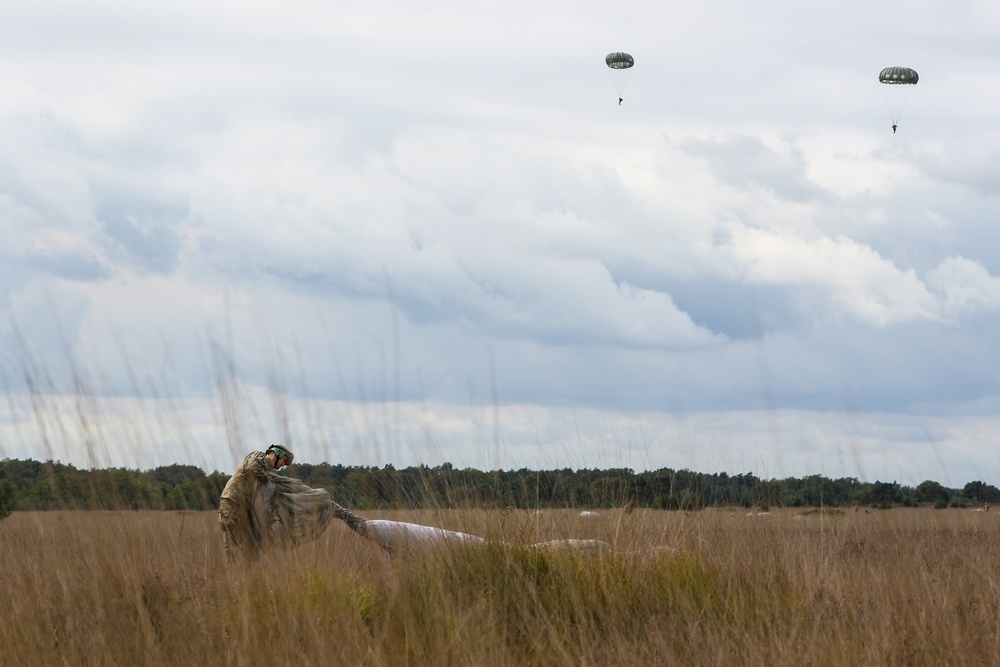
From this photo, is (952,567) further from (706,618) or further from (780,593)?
(706,618)

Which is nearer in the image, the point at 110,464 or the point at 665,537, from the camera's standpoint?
the point at 110,464

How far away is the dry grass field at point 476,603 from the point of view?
4891 millimetres

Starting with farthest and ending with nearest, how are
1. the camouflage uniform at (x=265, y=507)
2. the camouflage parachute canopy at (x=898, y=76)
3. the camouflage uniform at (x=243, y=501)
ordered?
the camouflage parachute canopy at (x=898, y=76), the camouflage uniform at (x=243, y=501), the camouflage uniform at (x=265, y=507)

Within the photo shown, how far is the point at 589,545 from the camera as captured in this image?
656 cm

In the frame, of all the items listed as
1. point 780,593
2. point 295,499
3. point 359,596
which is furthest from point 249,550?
point 780,593

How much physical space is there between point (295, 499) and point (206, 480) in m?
0.69

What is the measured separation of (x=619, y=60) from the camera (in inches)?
1324

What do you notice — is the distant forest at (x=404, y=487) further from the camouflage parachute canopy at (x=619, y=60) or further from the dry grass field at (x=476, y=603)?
the camouflage parachute canopy at (x=619, y=60)

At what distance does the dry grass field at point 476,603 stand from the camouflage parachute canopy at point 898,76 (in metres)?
Answer: 28.4

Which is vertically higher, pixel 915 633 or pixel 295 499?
pixel 295 499

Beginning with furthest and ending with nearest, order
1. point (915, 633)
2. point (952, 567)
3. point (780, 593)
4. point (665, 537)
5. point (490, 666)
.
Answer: point (952, 567) < point (665, 537) < point (780, 593) < point (915, 633) < point (490, 666)

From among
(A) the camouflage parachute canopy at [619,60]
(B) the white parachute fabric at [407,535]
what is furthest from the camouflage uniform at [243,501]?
(A) the camouflage parachute canopy at [619,60]

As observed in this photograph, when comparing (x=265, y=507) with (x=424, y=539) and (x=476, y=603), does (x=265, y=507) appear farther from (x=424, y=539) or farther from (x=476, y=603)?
(x=476, y=603)

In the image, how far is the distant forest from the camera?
247 inches
